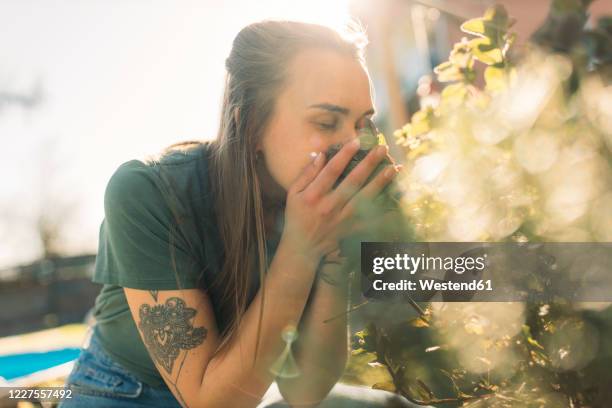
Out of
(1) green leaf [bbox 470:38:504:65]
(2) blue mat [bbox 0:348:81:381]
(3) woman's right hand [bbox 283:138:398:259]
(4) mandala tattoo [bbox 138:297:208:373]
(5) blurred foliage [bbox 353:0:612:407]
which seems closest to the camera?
(5) blurred foliage [bbox 353:0:612:407]

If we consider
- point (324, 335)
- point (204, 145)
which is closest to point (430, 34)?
point (204, 145)

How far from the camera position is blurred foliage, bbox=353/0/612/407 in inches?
28.2

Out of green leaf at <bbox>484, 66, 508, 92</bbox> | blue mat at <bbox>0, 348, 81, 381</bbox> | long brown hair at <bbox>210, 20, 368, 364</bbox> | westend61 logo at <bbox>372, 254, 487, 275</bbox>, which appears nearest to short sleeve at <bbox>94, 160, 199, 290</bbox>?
long brown hair at <bbox>210, 20, 368, 364</bbox>

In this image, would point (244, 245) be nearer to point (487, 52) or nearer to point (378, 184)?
point (378, 184)

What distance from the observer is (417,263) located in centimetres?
88

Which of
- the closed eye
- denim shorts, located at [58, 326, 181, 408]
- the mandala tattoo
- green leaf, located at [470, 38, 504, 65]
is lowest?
denim shorts, located at [58, 326, 181, 408]

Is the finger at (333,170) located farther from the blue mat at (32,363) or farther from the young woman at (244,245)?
the blue mat at (32,363)

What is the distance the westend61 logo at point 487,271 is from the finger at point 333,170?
44cm

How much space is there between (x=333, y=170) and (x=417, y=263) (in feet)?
1.69

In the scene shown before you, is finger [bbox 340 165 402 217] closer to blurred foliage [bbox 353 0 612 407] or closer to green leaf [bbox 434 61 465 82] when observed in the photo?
blurred foliage [bbox 353 0 612 407]

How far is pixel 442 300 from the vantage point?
92 cm

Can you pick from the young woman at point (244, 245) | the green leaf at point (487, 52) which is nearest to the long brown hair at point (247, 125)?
the young woman at point (244, 245)

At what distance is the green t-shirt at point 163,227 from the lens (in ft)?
5.45

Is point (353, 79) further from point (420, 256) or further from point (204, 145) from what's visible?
point (420, 256)
